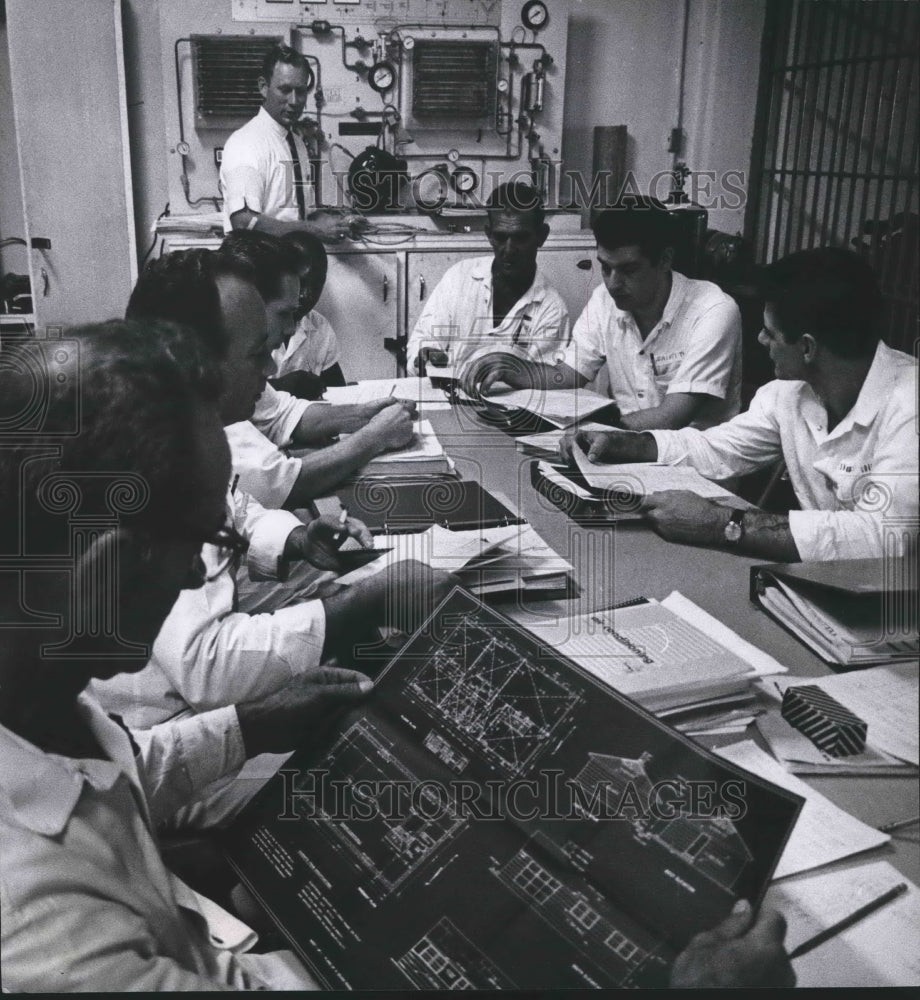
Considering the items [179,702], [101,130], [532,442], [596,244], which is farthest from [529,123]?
[179,702]

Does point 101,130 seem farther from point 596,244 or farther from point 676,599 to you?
point 676,599

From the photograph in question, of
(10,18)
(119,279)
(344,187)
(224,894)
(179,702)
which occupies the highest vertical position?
(10,18)

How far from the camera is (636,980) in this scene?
0.92 metres

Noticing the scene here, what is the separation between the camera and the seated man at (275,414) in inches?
46.1

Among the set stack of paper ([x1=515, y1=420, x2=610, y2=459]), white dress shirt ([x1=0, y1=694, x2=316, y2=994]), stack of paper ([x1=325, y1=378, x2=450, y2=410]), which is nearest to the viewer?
white dress shirt ([x1=0, y1=694, x2=316, y2=994])

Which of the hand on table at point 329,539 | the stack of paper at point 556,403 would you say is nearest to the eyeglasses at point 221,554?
the hand on table at point 329,539

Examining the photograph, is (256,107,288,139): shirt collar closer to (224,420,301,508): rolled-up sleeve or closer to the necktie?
the necktie

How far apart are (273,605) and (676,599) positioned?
0.61 metres

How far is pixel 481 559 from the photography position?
128cm

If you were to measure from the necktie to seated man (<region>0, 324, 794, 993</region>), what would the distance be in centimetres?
26

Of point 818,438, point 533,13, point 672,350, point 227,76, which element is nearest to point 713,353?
point 672,350

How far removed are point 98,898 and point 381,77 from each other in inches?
40.5

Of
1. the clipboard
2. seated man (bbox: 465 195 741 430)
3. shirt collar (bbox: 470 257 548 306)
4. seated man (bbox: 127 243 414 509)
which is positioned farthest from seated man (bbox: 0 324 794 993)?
the clipboard

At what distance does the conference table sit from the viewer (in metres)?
0.92
